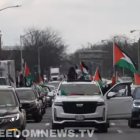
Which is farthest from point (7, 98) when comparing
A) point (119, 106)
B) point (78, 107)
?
point (119, 106)

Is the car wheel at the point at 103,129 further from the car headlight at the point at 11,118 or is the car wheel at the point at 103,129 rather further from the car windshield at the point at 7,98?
the car headlight at the point at 11,118

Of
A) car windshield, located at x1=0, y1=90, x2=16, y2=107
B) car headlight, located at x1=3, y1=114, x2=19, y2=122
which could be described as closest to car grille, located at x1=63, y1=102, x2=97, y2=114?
car windshield, located at x1=0, y1=90, x2=16, y2=107

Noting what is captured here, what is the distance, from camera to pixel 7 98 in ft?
58.9

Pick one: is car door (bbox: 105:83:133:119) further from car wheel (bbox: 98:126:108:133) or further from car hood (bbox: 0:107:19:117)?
car hood (bbox: 0:107:19:117)

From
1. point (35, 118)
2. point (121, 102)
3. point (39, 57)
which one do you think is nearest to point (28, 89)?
point (35, 118)

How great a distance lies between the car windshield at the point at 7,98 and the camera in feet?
58.0

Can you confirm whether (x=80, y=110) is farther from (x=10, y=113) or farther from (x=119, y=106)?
(x=10, y=113)

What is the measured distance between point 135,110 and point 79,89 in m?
2.97

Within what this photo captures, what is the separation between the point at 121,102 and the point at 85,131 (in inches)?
97.5

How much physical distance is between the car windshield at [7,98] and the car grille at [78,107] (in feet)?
17.0

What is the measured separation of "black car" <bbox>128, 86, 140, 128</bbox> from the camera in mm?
26047

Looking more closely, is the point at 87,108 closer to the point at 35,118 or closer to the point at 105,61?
the point at 35,118

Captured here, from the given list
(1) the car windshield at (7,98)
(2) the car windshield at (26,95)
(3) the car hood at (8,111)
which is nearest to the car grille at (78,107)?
(1) the car windshield at (7,98)

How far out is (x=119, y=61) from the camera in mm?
32812
